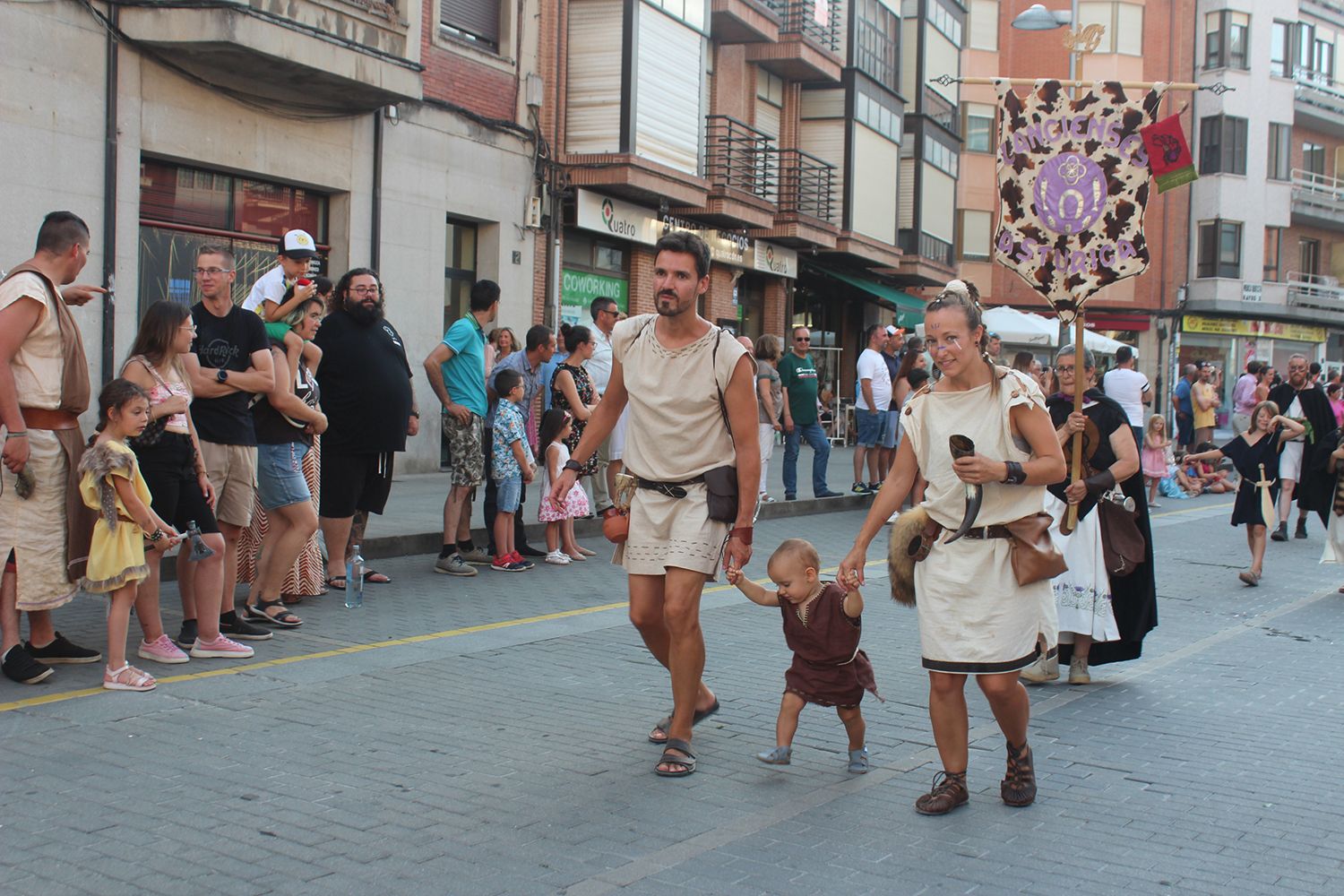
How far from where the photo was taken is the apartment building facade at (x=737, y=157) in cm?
2194

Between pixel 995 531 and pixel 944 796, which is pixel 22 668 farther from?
pixel 995 531

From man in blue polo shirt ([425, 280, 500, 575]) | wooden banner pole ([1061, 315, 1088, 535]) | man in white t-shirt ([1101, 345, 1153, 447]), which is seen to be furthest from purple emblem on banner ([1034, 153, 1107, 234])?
man in blue polo shirt ([425, 280, 500, 575])

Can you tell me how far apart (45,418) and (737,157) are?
2129cm

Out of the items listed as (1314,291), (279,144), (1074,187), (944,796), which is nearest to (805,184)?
(279,144)

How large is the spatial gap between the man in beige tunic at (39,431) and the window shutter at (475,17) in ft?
43.7

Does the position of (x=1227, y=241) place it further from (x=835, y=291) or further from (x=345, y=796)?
(x=345, y=796)

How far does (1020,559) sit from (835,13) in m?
28.1

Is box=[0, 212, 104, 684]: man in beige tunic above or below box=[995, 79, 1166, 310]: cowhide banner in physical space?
below

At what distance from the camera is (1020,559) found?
4816 millimetres

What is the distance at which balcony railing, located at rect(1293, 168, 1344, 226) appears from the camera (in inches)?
1978

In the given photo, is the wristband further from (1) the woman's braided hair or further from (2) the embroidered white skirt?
(1) the woman's braided hair

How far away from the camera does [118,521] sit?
6.36 m

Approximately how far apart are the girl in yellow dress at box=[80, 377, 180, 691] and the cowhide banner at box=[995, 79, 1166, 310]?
471cm

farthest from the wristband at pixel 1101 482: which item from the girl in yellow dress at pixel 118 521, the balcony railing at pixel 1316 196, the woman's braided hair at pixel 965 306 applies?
the balcony railing at pixel 1316 196
